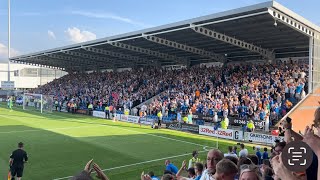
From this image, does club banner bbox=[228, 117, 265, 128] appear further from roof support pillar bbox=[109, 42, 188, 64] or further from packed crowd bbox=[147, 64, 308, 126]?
roof support pillar bbox=[109, 42, 188, 64]

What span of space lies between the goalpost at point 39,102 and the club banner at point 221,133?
25.7 meters

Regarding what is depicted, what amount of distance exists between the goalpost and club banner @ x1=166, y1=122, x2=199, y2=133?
2134 centimetres

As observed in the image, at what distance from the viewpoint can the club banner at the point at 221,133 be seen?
26.1m

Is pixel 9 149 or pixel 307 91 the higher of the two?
pixel 307 91

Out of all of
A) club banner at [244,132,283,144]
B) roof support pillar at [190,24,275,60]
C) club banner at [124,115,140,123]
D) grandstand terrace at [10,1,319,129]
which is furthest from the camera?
club banner at [124,115,140,123]

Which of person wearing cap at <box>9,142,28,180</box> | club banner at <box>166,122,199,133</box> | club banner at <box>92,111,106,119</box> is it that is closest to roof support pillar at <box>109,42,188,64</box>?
club banner at <box>92,111,106,119</box>

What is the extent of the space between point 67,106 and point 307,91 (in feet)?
105

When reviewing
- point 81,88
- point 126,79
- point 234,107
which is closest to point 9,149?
point 234,107

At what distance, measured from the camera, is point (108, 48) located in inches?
1763

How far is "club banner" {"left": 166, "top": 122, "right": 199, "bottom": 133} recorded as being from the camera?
97.4 ft

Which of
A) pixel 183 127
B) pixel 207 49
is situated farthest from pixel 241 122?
pixel 207 49

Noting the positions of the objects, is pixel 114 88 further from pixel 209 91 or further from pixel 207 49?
pixel 209 91

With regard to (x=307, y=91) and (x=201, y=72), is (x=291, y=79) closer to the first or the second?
(x=307, y=91)

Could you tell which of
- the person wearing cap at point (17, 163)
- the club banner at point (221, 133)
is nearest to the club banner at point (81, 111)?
the club banner at point (221, 133)
